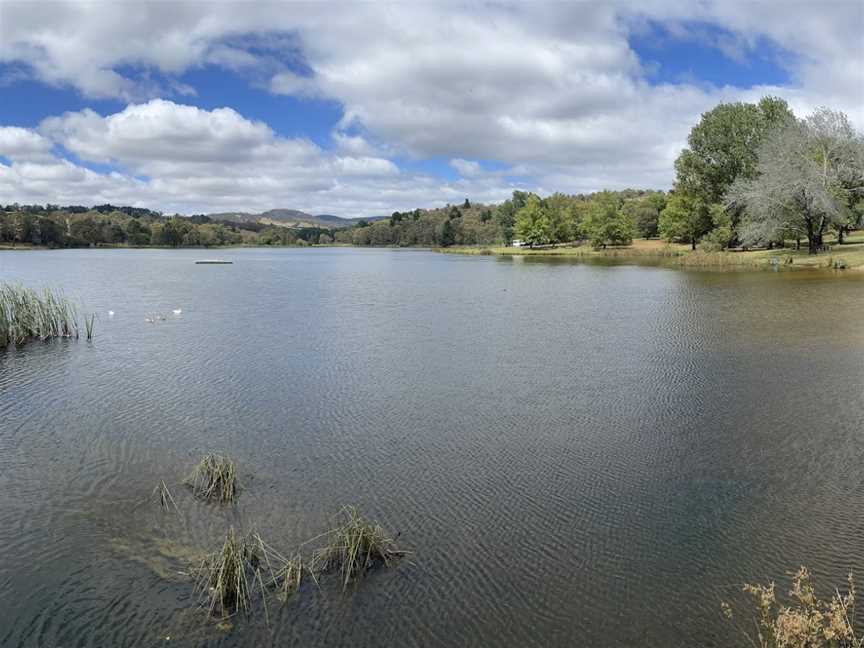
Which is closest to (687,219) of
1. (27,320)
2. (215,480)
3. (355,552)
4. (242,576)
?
(27,320)

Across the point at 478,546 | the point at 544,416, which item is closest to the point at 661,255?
the point at 544,416

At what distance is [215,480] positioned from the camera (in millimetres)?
8805

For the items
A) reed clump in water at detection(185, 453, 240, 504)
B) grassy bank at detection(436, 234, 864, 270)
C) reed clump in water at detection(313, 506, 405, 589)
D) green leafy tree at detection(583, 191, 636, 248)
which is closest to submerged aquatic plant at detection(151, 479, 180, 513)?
reed clump in water at detection(185, 453, 240, 504)

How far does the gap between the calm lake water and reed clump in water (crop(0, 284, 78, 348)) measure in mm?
961

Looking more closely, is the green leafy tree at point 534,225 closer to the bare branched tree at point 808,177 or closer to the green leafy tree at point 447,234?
the green leafy tree at point 447,234

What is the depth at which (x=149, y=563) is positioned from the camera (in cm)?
696

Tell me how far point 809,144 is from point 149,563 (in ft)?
Answer: 187

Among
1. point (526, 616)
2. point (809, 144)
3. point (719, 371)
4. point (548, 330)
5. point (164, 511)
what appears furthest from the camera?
point (809, 144)

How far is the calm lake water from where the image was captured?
20.0 feet

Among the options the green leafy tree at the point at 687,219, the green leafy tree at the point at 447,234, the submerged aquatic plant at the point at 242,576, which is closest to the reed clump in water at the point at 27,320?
the submerged aquatic plant at the point at 242,576

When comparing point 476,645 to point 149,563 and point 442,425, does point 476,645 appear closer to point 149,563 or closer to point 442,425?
point 149,563

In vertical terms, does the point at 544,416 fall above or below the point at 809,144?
below

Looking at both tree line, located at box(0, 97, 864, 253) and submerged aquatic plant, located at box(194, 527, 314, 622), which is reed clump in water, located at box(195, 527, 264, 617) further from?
tree line, located at box(0, 97, 864, 253)

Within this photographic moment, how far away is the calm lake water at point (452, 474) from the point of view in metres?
6.10
